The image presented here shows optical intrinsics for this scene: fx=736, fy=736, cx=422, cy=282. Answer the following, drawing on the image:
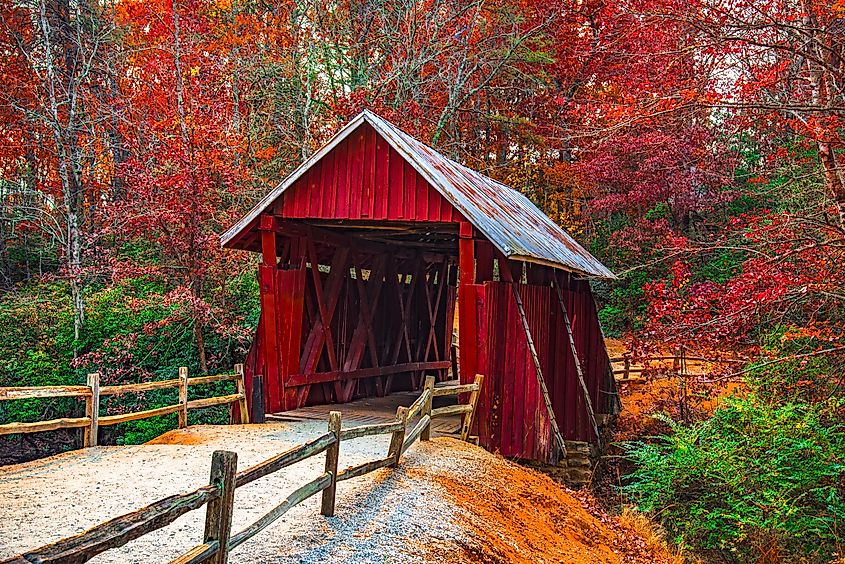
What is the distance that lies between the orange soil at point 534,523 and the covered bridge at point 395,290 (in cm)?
108

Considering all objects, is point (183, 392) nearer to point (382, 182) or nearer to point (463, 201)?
point (382, 182)

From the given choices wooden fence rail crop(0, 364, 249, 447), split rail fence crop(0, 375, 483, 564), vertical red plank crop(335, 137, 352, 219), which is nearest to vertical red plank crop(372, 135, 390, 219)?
vertical red plank crop(335, 137, 352, 219)

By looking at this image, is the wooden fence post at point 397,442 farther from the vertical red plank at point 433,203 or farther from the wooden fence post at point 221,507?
the wooden fence post at point 221,507

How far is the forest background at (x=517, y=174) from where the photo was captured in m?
10.1

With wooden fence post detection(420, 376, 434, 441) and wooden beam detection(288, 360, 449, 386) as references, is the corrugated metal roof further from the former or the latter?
wooden beam detection(288, 360, 449, 386)

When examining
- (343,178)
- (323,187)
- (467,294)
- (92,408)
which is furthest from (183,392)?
(467,294)

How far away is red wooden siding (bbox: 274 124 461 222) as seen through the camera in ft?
34.2

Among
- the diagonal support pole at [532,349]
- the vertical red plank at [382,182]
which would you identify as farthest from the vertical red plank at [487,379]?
the vertical red plank at [382,182]

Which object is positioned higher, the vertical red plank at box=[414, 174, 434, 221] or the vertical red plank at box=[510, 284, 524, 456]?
the vertical red plank at box=[414, 174, 434, 221]

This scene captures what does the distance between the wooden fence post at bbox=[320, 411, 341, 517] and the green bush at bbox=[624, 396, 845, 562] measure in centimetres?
551

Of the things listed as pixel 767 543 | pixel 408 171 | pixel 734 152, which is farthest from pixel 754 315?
pixel 734 152

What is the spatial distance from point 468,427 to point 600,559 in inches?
110

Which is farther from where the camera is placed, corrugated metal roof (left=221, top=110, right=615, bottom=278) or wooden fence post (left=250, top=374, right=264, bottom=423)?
wooden fence post (left=250, top=374, right=264, bottom=423)

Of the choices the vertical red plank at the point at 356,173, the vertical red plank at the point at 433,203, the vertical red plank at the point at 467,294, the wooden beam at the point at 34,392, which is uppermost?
the vertical red plank at the point at 356,173
